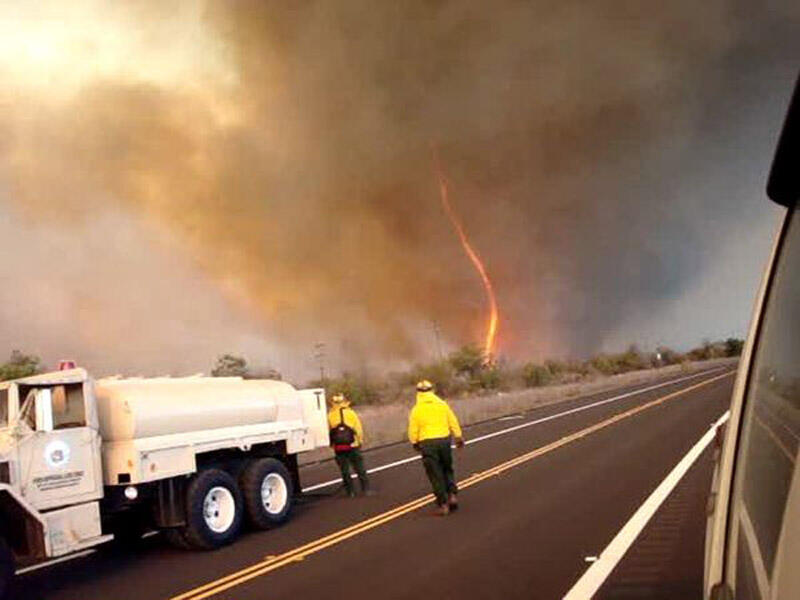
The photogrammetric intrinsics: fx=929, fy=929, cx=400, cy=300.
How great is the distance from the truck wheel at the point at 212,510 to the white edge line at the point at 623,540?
441 cm

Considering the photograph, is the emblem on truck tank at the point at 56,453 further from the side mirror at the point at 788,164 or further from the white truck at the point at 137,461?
the side mirror at the point at 788,164

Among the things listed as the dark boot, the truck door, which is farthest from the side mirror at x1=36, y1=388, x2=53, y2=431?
the dark boot

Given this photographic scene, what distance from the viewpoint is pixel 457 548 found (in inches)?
339

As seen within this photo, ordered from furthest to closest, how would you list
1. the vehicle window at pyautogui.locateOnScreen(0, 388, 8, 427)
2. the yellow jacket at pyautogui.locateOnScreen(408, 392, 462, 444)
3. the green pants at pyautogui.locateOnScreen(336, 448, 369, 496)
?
the green pants at pyautogui.locateOnScreen(336, 448, 369, 496) → the yellow jacket at pyautogui.locateOnScreen(408, 392, 462, 444) → the vehicle window at pyautogui.locateOnScreen(0, 388, 8, 427)

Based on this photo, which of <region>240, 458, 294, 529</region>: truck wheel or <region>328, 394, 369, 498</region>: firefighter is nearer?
<region>240, 458, 294, 529</region>: truck wheel

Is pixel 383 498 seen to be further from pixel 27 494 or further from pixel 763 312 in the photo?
pixel 763 312

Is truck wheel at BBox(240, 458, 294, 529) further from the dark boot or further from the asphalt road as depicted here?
the dark boot

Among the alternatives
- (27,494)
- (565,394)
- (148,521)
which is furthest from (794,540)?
(565,394)

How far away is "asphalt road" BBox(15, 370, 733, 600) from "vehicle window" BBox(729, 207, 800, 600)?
4497 mm

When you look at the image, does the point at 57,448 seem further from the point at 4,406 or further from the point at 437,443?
the point at 437,443

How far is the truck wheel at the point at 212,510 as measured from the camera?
33.3ft

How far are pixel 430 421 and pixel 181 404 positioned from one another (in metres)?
2.92

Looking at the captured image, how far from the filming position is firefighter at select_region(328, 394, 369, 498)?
13.4 meters

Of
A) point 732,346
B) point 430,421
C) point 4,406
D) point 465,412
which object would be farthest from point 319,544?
point 732,346
